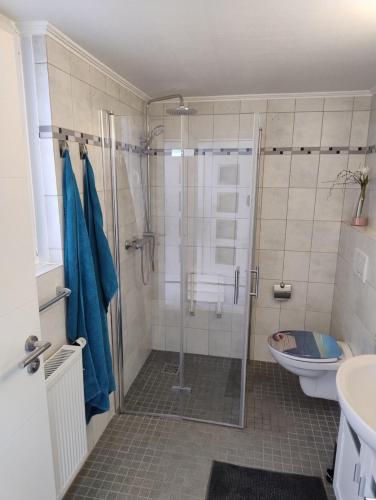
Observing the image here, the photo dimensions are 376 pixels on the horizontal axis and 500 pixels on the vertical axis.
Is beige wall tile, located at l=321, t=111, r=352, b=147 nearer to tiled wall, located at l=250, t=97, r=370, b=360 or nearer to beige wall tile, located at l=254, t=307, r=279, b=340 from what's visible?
tiled wall, located at l=250, t=97, r=370, b=360

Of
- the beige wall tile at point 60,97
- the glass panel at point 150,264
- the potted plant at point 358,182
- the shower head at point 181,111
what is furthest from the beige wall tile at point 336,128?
the beige wall tile at point 60,97

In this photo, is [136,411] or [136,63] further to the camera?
[136,411]

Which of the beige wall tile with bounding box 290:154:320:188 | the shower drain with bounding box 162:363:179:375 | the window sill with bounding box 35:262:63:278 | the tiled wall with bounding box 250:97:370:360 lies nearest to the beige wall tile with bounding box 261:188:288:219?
the tiled wall with bounding box 250:97:370:360

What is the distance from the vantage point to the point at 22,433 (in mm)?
1298

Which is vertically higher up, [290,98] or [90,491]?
[290,98]

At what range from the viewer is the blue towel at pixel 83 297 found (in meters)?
1.77

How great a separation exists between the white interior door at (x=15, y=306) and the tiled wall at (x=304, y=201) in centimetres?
214

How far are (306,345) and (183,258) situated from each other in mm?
1108

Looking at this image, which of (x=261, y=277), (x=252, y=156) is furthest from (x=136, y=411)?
(x=252, y=156)

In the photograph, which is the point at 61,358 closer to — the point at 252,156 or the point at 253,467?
the point at 253,467

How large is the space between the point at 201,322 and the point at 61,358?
1453mm

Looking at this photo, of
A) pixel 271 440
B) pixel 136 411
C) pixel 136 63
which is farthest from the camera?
pixel 136 411

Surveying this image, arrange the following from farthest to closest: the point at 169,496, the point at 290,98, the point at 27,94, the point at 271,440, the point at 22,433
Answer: the point at 290,98
the point at 271,440
the point at 169,496
the point at 27,94
the point at 22,433

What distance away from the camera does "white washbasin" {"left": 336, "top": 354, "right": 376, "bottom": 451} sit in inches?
52.9
